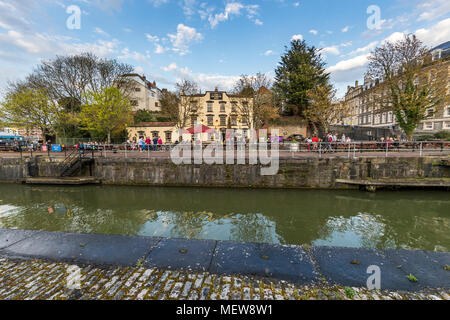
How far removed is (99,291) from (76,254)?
1.24 metres

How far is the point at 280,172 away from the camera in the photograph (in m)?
12.6

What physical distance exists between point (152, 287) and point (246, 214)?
6430 mm

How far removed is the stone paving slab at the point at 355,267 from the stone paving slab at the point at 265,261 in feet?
0.71

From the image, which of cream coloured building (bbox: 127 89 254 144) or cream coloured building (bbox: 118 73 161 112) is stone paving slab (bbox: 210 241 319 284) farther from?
cream coloured building (bbox: 118 73 161 112)

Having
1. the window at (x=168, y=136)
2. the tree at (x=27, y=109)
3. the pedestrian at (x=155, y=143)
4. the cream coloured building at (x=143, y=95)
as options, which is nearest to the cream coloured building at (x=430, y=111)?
the pedestrian at (x=155, y=143)

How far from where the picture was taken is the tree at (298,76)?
29156 millimetres

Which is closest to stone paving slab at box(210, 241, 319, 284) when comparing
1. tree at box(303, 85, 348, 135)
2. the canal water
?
the canal water

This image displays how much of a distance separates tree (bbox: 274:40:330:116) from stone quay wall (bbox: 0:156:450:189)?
775 inches

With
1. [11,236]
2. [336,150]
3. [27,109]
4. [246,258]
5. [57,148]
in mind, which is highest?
[27,109]

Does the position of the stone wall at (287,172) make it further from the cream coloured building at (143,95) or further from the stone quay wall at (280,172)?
the cream coloured building at (143,95)

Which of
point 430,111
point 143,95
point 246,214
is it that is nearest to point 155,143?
point 246,214

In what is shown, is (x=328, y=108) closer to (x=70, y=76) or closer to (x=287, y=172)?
(x=287, y=172)
